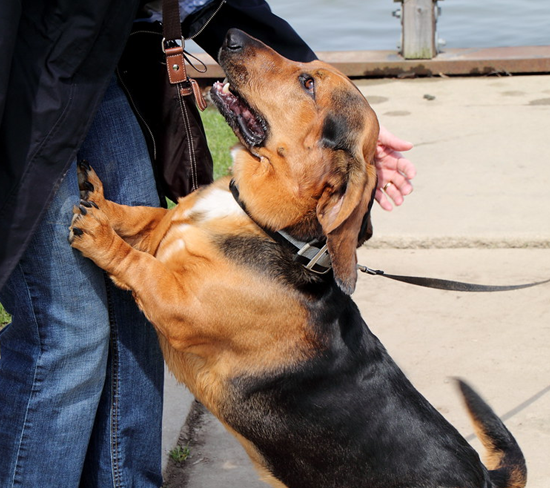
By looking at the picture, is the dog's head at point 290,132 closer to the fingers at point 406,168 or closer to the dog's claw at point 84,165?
the fingers at point 406,168

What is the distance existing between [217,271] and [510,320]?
7.31 feet

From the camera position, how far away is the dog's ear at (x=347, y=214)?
260cm

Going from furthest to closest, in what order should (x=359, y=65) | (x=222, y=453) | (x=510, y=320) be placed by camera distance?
(x=359, y=65)
(x=510, y=320)
(x=222, y=453)

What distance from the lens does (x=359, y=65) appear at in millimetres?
8859

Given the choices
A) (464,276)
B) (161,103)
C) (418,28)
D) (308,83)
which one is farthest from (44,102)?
(418,28)

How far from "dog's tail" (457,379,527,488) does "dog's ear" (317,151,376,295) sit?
780 mm

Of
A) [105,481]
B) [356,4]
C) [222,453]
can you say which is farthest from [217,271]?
[356,4]

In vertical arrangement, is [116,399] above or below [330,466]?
above

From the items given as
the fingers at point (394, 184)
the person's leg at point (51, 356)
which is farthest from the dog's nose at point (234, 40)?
the person's leg at point (51, 356)

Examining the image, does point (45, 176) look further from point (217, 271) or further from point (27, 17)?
point (217, 271)

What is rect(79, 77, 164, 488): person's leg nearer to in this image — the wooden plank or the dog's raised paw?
the dog's raised paw

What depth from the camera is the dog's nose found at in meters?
2.90

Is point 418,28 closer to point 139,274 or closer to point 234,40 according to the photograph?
point 234,40

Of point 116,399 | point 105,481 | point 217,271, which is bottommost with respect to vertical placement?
point 105,481
